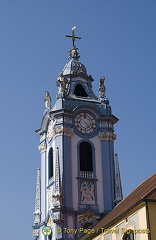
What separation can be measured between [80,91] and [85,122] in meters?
3.24

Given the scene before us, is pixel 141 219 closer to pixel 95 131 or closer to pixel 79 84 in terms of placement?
pixel 95 131

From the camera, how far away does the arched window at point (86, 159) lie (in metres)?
35.4

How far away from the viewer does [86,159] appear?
36000 millimetres

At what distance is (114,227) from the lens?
82.3 feet

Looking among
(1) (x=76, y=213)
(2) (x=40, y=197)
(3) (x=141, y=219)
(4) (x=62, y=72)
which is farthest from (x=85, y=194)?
(3) (x=141, y=219)

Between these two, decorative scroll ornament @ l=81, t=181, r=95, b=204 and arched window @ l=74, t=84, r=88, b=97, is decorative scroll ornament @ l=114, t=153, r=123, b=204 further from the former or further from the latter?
arched window @ l=74, t=84, r=88, b=97

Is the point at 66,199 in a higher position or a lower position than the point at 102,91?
lower

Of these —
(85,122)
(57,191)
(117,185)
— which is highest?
(85,122)

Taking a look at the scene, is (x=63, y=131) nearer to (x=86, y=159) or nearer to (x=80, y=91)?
(x=86, y=159)

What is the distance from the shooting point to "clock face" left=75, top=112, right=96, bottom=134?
36.4 metres

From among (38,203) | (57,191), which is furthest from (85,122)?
(38,203)

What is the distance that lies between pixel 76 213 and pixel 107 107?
8.14 m

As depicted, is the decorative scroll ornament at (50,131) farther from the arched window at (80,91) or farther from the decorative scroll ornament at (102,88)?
the decorative scroll ornament at (102,88)

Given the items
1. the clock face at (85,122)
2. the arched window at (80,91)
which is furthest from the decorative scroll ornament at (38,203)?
the arched window at (80,91)
